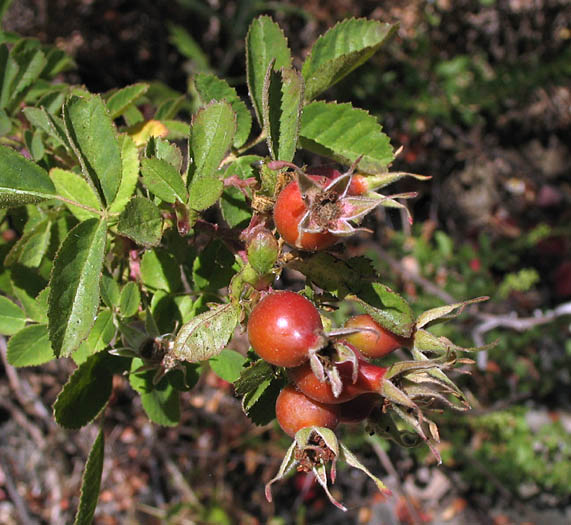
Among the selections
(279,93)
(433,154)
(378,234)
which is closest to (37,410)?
(378,234)

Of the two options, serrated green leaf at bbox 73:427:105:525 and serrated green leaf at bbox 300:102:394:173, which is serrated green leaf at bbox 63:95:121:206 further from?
serrated green leaf at bbox 73:427:105:525

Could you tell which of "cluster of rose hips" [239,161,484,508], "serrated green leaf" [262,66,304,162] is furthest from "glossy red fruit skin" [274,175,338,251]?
"serrated green leaf" [262,66,304,162]

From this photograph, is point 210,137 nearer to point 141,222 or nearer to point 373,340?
point 141,222

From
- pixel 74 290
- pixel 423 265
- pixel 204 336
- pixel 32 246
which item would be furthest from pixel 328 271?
pixel 423 265

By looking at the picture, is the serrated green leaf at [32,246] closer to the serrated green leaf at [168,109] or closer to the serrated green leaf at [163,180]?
the serrated green leaf at [163,180]

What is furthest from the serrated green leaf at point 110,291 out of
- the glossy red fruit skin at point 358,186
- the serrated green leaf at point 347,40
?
the serrated green leaf at point 347,40

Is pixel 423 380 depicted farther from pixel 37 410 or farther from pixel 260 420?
pixel 37 410
